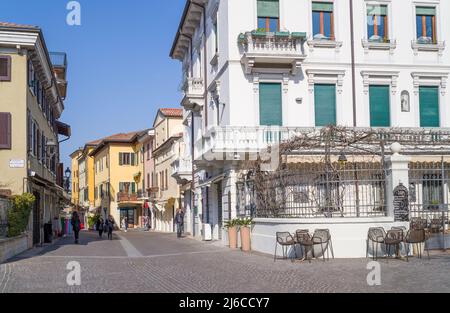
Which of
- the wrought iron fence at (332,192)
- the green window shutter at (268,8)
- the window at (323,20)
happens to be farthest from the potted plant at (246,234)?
the window at (323,20)

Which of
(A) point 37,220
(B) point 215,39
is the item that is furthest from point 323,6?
(A) point 37,220

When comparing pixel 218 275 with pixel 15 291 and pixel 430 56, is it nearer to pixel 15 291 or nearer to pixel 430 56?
pixel 15 291

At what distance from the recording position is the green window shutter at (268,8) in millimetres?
26578

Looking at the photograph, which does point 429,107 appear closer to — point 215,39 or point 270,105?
point 270,105

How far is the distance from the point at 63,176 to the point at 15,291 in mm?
36347

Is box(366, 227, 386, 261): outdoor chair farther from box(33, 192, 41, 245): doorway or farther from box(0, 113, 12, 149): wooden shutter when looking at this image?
box(33, 192, 41, 245): doorway

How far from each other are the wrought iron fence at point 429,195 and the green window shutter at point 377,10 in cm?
1057

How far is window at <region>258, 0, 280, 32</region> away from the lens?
87.2 ft

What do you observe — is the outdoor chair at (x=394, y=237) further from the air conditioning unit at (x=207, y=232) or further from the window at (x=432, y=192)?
the air conditioning unit at (x=207, y=232)

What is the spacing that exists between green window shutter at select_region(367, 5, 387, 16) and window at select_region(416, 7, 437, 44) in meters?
1.56

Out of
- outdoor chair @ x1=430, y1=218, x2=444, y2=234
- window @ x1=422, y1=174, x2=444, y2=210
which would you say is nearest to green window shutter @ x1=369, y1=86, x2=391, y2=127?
window @ x1=422, y1=174, x2=444, y2=210

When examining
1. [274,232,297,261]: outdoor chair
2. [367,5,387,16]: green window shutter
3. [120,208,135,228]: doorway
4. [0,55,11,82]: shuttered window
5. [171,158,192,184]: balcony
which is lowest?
[120,208,135,228]: doorway
